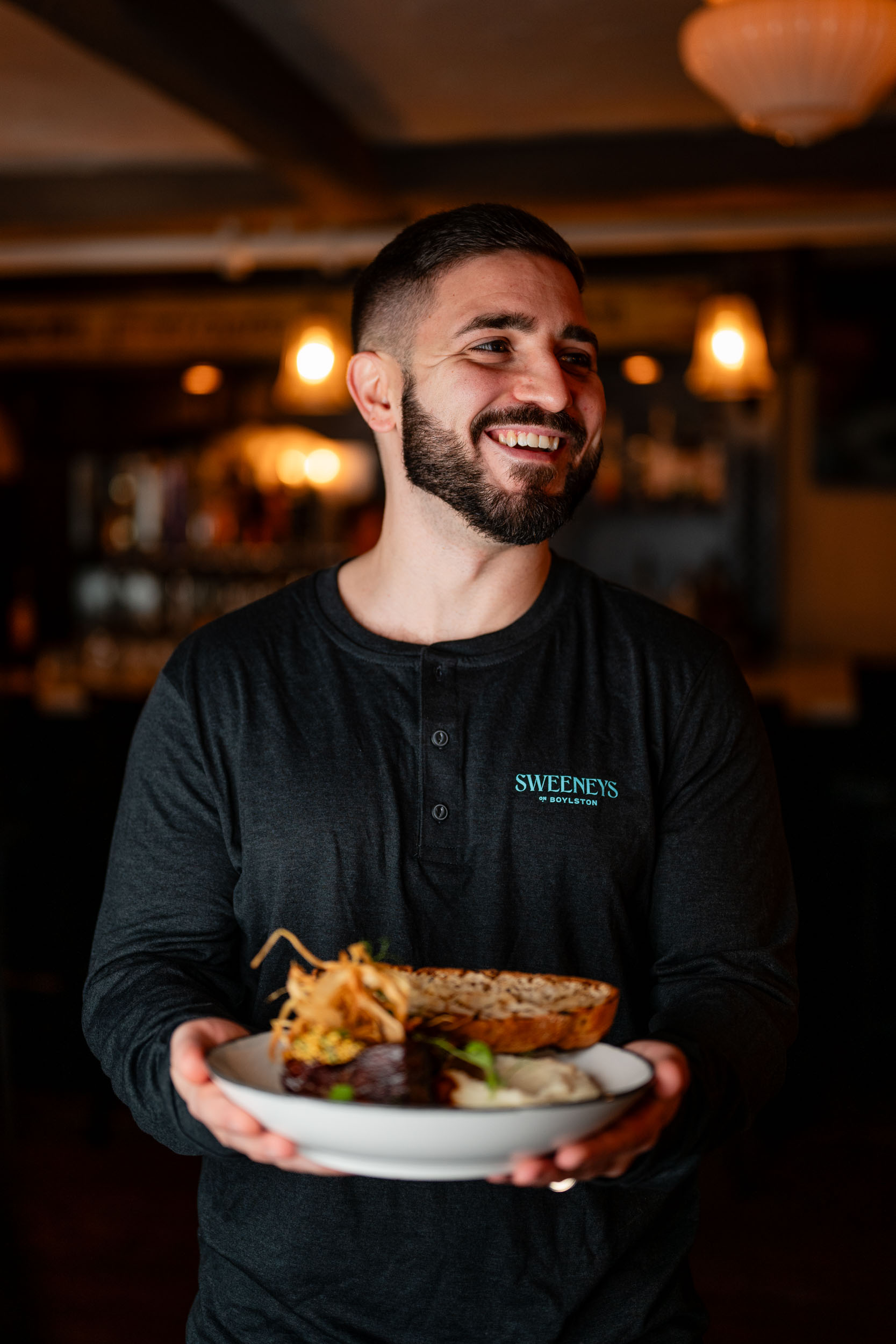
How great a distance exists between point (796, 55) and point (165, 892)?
2158mm

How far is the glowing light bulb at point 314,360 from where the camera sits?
15.0 ft

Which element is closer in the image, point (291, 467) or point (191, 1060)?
point (191, 1060)

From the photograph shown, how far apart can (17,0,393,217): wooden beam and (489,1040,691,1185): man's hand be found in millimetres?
2776

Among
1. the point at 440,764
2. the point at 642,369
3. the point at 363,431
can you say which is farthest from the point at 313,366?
the point at 440,764

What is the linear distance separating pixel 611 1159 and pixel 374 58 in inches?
145

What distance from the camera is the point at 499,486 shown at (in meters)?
1.38

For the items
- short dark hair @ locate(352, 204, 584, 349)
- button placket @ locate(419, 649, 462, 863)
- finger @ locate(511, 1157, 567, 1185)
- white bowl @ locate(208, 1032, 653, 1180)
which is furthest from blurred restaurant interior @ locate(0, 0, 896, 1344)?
short dark hair @ locate(352, 204, 584, 349)

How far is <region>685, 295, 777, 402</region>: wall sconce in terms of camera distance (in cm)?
441

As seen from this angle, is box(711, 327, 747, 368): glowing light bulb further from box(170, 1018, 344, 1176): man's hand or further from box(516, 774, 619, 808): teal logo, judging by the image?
box(170, 1018, 344, 1176): man's hand

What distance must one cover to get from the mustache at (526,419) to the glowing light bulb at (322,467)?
17.0ft

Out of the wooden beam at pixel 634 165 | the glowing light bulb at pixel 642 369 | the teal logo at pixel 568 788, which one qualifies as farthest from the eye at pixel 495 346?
the glowing light bulb at pixel 642 369

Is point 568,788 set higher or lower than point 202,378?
lower

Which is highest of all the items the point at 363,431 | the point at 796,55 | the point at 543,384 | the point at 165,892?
the point at 796,55

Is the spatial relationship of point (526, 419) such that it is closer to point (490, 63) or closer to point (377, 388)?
point (377, 388)
